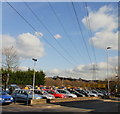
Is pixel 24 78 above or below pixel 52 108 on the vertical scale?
above

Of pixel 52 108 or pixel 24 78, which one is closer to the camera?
pixel 52 108

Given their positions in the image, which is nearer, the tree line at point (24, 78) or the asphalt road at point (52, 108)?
the asphalt road at point (52, 108)

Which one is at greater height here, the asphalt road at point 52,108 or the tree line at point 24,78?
the tree line at point 24,78

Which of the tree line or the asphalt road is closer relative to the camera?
the asphalt road

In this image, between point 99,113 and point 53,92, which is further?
point 53,92

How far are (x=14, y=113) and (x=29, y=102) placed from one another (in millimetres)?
5992

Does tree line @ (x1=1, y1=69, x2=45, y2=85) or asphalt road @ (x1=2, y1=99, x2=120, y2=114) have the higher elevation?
tree line @ (x1=1, y1=69, x2=45, y2=85)

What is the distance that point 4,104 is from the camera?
53.5ft

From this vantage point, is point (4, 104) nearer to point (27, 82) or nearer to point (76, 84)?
point (27, 82)

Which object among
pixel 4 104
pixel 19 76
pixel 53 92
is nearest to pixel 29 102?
pixel 4 104

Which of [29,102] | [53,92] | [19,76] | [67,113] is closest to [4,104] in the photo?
[29,102]

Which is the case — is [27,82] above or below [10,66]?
below

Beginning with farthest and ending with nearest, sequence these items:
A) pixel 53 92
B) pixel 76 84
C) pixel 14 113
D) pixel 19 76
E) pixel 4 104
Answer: pixel 76 84
pixel 19 76
pixel 53 92
pixel 4 104
pixel 14 113

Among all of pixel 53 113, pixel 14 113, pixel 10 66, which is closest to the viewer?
pixel 14 113
